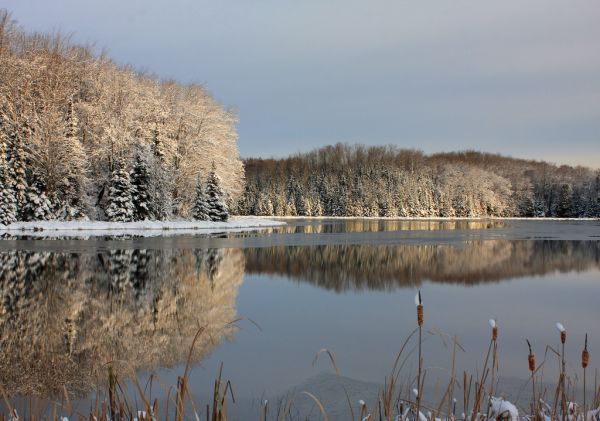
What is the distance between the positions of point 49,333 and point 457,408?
5445mm

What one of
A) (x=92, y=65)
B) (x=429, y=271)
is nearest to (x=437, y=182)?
(x=92, y=65)

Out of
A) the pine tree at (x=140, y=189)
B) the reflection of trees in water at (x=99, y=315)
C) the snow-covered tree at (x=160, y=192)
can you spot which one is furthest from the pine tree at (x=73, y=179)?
the reflection of trees in water at (x=99, y=315)

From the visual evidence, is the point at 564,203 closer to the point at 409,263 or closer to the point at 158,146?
the point at 158,146

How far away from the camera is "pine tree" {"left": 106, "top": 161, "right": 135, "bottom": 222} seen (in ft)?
119

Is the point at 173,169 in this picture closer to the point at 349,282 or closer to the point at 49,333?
the point at 349,282

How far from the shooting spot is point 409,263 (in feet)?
55.0

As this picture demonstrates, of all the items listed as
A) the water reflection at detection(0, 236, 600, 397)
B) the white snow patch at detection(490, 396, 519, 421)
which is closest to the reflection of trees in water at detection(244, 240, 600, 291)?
the water reflection at detection(0, 236, 600, 397)

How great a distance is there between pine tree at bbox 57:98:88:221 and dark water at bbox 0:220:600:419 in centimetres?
1919

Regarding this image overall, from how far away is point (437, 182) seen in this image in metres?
109

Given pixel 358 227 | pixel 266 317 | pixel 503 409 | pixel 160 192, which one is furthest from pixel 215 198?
pixel 503 409

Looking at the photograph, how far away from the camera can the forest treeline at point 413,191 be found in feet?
332

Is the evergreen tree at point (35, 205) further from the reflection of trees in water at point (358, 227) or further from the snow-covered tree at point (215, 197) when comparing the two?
the reflection of trees in water at point (358, 227)

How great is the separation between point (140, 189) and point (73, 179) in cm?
→ 462

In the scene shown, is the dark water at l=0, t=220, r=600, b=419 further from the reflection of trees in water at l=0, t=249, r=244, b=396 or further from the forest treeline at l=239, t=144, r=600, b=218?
the forest treeline at l=239, t=144, r=600, b=218
